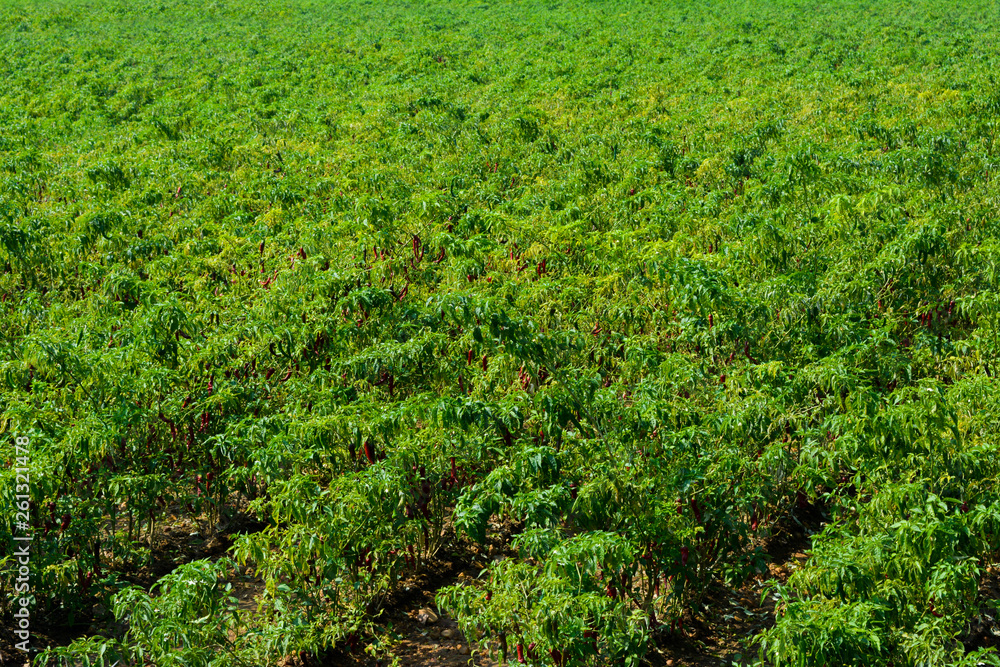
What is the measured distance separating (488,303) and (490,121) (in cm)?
1113

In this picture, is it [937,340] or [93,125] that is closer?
[937,340]

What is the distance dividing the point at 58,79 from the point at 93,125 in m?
5.57

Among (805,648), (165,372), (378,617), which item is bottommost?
(378,617)

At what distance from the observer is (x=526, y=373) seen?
7977mm

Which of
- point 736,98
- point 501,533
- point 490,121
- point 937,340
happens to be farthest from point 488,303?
point 736,98

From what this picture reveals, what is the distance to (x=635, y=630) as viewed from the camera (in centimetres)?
506

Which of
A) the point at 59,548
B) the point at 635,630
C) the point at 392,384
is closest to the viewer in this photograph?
the point at 635,630

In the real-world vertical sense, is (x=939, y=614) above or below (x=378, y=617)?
above

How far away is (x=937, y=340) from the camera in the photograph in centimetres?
783

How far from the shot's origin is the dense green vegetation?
519 centimetres

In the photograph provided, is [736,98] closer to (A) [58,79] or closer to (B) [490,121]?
(B) [490,121]

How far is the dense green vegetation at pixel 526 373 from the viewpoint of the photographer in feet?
17.0

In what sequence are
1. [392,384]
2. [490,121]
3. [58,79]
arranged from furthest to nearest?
[58,79], [490,121], [392,384]

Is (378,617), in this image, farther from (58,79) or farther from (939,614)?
(58,79)
